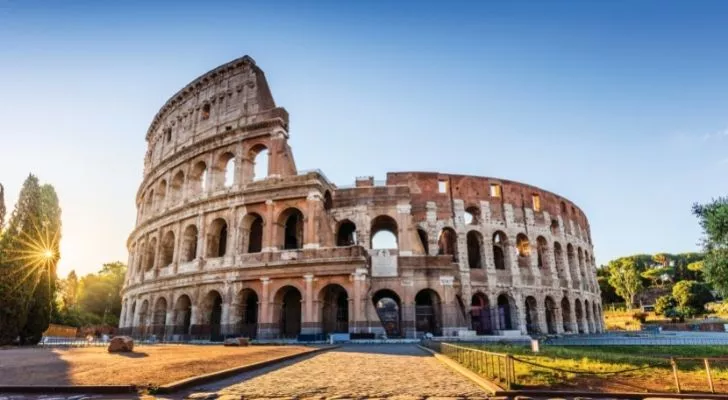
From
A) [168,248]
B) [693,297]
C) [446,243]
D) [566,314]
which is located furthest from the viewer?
[693,297]

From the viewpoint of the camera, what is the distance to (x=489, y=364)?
27.3 feet

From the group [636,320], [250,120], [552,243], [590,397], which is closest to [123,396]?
[590,397]

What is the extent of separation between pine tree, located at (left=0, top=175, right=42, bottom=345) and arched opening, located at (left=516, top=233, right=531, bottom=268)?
1180 inches

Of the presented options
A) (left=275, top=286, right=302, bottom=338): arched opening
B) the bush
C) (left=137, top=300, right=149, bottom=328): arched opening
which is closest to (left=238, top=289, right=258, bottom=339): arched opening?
(left=275, top=286, right=302, bottom=338): arched opening

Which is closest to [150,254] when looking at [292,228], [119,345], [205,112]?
[205,112]

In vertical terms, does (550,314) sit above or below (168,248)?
below

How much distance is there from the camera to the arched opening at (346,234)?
93.9 feet

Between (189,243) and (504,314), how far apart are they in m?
22.2

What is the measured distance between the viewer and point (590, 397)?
18.5 feet

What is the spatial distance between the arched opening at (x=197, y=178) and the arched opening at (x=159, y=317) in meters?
7.39

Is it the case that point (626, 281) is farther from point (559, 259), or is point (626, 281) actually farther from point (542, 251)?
point (542, 251)

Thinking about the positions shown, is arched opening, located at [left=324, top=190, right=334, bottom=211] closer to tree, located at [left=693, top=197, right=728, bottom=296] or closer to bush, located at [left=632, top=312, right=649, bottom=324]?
tree, located at [left=693, top=197, right=728, bottom=296]

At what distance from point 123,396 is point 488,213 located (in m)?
27.3

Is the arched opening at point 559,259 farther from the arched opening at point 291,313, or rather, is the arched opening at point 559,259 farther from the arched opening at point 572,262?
the arched opening at point 291,313
